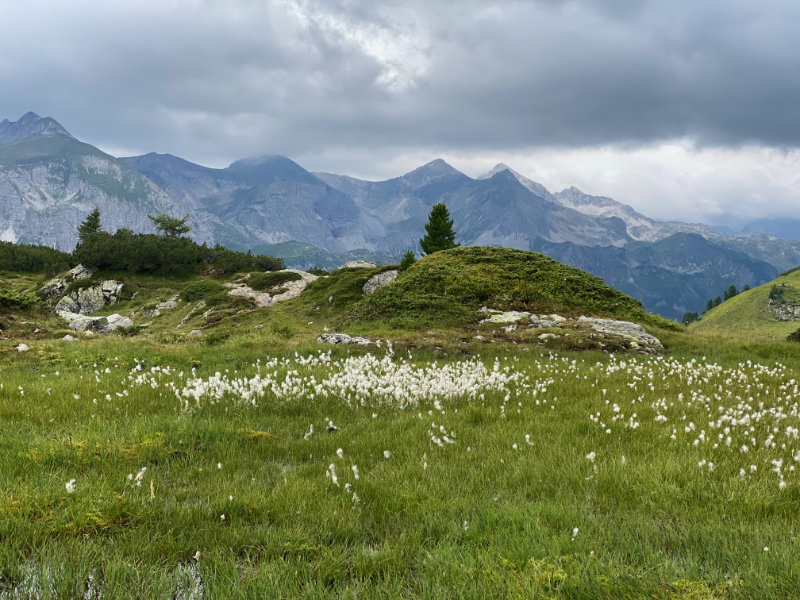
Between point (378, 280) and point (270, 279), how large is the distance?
20.2 m

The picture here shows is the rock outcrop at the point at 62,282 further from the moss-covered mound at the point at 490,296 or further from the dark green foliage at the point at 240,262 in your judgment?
the moss-covered mound at the point at 490,296

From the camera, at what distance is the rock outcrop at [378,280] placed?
38.5 m

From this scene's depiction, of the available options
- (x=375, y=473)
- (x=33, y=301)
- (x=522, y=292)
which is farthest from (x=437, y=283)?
(x=33, y=301)

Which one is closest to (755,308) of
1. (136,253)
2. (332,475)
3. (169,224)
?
(169,224)

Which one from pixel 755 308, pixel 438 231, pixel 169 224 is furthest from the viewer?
pixel 755 308

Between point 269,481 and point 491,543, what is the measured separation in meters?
2.56

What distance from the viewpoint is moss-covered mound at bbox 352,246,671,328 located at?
2406 cm

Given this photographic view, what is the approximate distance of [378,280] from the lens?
130ft

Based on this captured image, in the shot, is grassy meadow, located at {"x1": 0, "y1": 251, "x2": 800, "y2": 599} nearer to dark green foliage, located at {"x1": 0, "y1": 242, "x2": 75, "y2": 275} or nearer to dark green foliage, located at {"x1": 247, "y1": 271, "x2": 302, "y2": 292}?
dark green foliage, located at {"x1": 247, "y1": 271, "x2": 302, "y2": 292}

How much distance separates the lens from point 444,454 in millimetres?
5664

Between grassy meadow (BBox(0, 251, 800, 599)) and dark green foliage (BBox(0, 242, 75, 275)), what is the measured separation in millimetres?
81746

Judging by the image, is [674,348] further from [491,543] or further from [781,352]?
[491,543]

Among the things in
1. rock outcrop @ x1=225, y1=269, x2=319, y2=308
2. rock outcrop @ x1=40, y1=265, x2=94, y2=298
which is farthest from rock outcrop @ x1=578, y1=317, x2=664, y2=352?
rock outcrop @ x1=40, y1=265, x2=94, y2=298

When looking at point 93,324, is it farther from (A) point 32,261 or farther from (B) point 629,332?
(A) point 32,261
